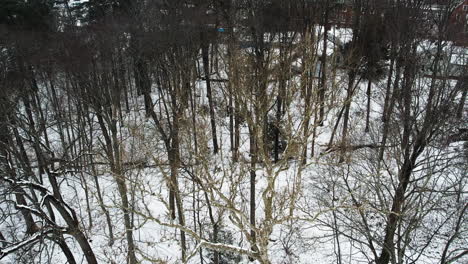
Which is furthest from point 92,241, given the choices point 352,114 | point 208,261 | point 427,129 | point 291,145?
point 352,114

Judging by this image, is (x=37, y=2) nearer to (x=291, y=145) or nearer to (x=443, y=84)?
(x=291, y=145)

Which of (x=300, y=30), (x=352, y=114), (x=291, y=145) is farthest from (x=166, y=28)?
(x=352, y=114)

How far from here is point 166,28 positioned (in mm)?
15453

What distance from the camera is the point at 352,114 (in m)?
23.3

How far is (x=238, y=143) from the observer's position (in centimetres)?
1534

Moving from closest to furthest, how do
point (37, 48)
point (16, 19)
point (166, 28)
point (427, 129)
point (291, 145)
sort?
point (291, 145)
point (427, 129)
point (166, 28)
point (37, 48)
point (16, 19)

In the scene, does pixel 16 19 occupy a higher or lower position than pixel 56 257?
higher

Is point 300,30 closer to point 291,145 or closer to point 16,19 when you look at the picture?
point 291,145

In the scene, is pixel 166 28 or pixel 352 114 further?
pixel 352 114

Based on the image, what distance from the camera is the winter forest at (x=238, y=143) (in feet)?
29.2

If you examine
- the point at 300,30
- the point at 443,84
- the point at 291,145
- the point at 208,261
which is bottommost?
the point at 208,261

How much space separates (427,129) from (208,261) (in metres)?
10.1

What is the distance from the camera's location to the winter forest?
891cm

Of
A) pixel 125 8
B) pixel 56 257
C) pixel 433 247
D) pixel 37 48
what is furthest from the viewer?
pixel 125 8
